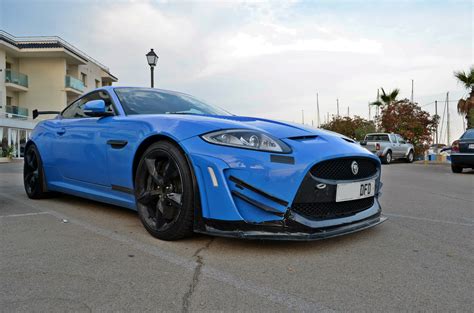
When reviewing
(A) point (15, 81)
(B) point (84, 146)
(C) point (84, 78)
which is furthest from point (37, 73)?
(B) point (84, 146)

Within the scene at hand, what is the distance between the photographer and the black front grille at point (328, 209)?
2.62m

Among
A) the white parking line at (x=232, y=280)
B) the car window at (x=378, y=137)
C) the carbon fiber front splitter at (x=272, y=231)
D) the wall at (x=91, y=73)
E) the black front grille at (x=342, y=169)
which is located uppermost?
the wall at (x=91, y=73)

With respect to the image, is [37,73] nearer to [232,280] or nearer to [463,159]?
[463,159]

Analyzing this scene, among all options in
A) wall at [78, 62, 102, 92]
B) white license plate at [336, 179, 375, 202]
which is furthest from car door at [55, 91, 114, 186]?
wall at [78, 62, 102, 92]

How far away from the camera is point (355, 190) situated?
2863 millimetres

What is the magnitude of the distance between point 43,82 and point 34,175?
30173 millimetres

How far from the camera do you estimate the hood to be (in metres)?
2.82

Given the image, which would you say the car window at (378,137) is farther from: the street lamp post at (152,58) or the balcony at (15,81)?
the balcony at (15,81)

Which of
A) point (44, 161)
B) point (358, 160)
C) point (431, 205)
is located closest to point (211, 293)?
point (358, 160)

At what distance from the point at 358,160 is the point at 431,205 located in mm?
2463

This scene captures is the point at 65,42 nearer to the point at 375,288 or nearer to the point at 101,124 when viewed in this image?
the point at 101,124

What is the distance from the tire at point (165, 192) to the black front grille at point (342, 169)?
2.88 ft

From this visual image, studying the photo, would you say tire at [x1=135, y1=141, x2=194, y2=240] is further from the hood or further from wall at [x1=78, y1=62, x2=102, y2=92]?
wall at [x1=78, y1=62, x2=102, y2=92]

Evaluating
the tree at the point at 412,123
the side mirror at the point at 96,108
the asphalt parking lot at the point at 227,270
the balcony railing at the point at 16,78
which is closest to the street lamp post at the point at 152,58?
the side mirror at the point at 96,108
